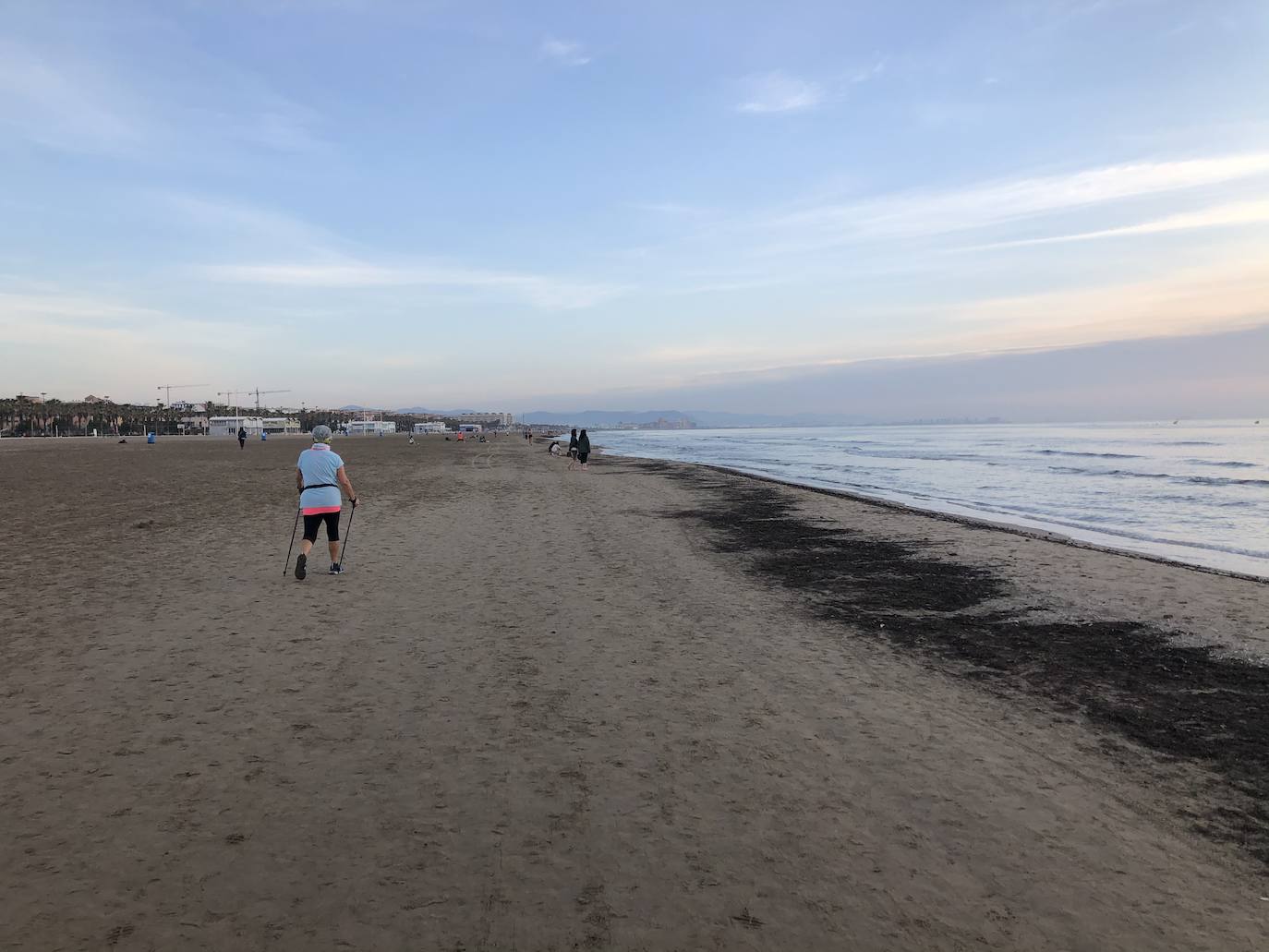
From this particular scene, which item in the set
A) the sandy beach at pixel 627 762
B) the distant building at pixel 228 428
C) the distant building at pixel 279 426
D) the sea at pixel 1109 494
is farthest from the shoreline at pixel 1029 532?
the distant building at pixel 279 426

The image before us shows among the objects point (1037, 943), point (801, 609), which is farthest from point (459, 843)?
point (801, 609)

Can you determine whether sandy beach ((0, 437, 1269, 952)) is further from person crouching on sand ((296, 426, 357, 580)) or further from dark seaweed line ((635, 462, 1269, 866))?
person crouching on sand ((296, 426, 357, 580))

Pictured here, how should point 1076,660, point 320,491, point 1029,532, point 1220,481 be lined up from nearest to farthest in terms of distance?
point 1076,660
point 320,491
point 1029,532
point 1220,481

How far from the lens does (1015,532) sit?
15.2 meters

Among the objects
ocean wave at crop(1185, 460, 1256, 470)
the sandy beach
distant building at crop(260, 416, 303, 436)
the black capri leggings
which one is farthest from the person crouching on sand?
distant building at crop(260, 416, 303, 436)

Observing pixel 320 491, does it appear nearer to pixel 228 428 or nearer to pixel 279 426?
pixel 228 428

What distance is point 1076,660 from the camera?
678cm

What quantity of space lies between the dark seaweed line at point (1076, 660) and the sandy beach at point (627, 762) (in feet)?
0.14

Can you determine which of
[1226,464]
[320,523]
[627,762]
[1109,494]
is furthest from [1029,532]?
[1226,464]

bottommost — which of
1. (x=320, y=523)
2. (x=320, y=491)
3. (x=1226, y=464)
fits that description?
(x=1226, y=464)

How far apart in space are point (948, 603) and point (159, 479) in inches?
1147

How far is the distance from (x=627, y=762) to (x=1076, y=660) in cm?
471

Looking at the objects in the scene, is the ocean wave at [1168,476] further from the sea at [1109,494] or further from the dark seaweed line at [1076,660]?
the dark seaweed line at [1076,660]

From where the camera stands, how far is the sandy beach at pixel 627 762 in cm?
304
